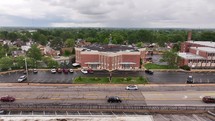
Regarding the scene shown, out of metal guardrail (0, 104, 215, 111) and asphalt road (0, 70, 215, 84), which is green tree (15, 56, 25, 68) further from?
metal guardrail (0, 104, 215, 111)

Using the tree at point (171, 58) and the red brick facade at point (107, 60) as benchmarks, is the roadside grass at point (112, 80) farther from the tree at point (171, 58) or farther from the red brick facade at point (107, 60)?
the tree at point (171, 58)

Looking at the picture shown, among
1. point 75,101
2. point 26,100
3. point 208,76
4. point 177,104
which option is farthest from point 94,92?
point 208,76

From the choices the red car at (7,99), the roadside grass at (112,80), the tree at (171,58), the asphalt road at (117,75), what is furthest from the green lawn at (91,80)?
the tree at (171,58)

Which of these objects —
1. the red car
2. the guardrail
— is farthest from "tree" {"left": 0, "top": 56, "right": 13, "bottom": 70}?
the guardrail

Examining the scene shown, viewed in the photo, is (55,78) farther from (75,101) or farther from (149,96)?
(149,96)

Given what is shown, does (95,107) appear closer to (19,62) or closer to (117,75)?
(117,75)

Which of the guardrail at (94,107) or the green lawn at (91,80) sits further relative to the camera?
the green lawn at (91,80)
